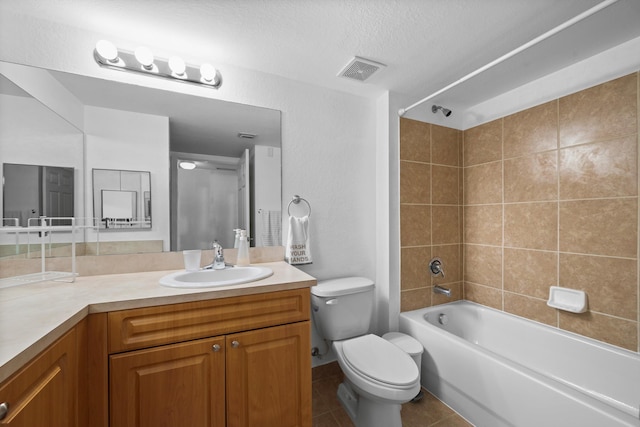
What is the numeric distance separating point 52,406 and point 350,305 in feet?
4.47

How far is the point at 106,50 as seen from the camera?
133 cm

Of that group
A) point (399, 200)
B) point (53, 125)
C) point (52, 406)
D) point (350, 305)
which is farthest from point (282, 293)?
point (53, 125)

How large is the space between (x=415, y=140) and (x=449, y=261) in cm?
108

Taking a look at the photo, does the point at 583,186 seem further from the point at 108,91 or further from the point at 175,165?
the point at 108,91

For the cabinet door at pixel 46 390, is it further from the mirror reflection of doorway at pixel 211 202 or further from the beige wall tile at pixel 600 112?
the beige wall tile at pixel 600 112

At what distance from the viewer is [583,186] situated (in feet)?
5.37

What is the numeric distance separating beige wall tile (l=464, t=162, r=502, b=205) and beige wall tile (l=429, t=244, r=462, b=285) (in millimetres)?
451

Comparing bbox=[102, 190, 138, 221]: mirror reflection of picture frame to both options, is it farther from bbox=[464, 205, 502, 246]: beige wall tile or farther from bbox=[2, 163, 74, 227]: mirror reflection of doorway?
bbox=[464, 205, 502, 246]: beige wall tile

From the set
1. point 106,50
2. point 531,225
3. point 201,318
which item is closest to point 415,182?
point 531,225

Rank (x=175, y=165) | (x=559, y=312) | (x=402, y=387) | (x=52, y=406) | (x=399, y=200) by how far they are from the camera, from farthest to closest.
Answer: (x=399, y=200) → (x=559, y=312) → (x=175, y=165) → (x=402, y=387) → (x=52, y=406)

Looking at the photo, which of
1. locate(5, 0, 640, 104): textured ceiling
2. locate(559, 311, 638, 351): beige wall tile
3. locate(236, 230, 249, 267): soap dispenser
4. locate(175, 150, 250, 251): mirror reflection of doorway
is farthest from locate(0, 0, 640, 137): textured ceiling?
locate(559, 311, 638, 351): beige wall tile

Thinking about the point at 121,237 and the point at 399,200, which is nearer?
the point at 121,237

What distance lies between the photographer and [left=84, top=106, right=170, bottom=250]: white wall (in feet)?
4.49

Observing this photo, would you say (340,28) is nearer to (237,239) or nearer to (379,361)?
(237,239)
